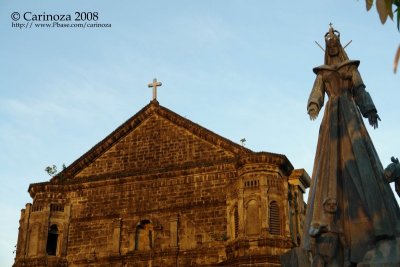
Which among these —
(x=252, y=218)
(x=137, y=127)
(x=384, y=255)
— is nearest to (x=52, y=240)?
(x=137, y=127)

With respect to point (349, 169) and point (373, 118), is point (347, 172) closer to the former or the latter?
point (349, 169)

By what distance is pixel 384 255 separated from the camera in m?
4.59

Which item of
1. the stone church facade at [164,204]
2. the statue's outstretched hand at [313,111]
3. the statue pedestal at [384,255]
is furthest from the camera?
the stone church facade at [164,204]

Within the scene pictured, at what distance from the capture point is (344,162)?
5238 millimetres

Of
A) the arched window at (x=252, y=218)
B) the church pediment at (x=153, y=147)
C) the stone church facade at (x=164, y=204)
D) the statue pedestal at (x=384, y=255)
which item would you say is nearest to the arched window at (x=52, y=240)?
the stone church facade at (x=164, y=204)

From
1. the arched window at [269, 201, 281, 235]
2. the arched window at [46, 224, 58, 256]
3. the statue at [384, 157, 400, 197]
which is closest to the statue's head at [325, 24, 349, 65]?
the statue at [384, 157, 400, 197]

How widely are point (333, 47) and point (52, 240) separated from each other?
15.2 m

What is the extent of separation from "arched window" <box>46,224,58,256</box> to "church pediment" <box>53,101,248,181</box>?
186cm

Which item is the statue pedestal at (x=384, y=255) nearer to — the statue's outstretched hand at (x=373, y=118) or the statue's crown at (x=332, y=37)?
the statue's outstretched hand at (x=373, y=118)

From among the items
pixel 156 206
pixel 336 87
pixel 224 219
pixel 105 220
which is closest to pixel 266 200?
pixel 224 219

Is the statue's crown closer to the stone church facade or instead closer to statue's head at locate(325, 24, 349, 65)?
statue's head at locate(325, 24, 349, 65)

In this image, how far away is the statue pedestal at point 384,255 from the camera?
4.49 metres

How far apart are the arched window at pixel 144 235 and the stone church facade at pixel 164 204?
0.10 ft

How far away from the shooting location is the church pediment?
18725 mm
